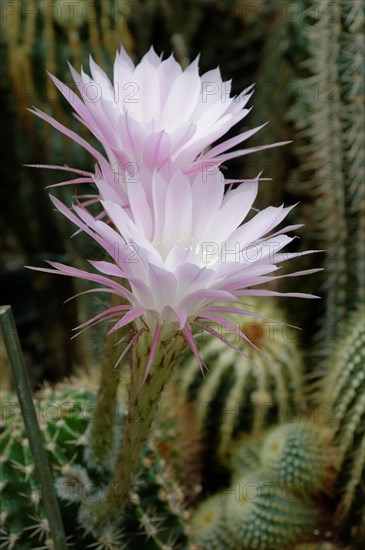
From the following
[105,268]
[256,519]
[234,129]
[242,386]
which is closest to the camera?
[105,268]

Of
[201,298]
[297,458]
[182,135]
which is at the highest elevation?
[182,135]

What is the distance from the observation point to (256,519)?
0.82 metres

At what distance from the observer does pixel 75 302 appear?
1.33 m

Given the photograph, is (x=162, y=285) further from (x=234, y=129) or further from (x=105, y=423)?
(x=234, y=129)

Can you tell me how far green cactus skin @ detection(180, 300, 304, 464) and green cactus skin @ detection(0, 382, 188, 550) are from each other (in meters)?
0.21

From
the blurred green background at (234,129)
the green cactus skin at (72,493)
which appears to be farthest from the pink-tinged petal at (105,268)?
the blurred green background at (234,129)

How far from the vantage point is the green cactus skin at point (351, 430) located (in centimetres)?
84

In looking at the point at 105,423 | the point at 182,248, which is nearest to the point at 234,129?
the point at 105,423

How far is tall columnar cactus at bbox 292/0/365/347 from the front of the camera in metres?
0.99

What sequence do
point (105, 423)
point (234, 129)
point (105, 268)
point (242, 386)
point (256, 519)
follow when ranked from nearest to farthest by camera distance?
point (105, 268), point (105, 423), point (256, 519), point (242, 386), point (234, 129)

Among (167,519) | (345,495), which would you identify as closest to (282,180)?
(345,495)

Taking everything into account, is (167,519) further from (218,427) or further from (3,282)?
(3,282)

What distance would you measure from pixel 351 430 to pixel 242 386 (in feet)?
0.54

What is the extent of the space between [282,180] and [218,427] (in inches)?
21.8
